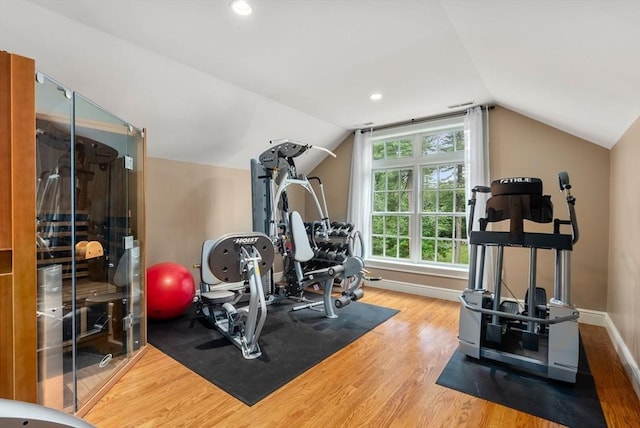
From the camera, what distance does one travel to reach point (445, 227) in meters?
4.50

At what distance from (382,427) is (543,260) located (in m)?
3.09

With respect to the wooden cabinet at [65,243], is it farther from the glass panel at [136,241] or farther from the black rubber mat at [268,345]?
the black rubber mat at [268,345]

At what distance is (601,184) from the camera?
3.33m

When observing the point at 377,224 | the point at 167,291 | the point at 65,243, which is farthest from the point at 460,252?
the point at 65,243

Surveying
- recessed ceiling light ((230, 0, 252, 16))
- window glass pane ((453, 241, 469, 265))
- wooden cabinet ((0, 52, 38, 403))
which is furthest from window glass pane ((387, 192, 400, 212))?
wooden cabinet ((0, 52, 38, 403))

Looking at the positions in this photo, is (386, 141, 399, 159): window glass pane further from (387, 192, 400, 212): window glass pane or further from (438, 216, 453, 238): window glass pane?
(438, 216, 453, 238): window glass pane

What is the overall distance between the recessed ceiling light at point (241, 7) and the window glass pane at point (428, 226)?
3.68 meters

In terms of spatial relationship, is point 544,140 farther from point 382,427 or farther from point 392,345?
point 382,427

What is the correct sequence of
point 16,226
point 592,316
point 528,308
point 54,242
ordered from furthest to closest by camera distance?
point 592,316 < point 528,308 < point 54,242 < point 16,226

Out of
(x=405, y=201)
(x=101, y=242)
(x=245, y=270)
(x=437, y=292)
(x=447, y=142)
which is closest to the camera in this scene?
→ (x=101, y=242)

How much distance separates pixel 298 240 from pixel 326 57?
6.39 ft

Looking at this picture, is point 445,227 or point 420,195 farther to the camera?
point 420,195

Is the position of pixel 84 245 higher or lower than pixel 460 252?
higher

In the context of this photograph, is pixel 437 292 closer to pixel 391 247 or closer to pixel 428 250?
pixel 428 250
